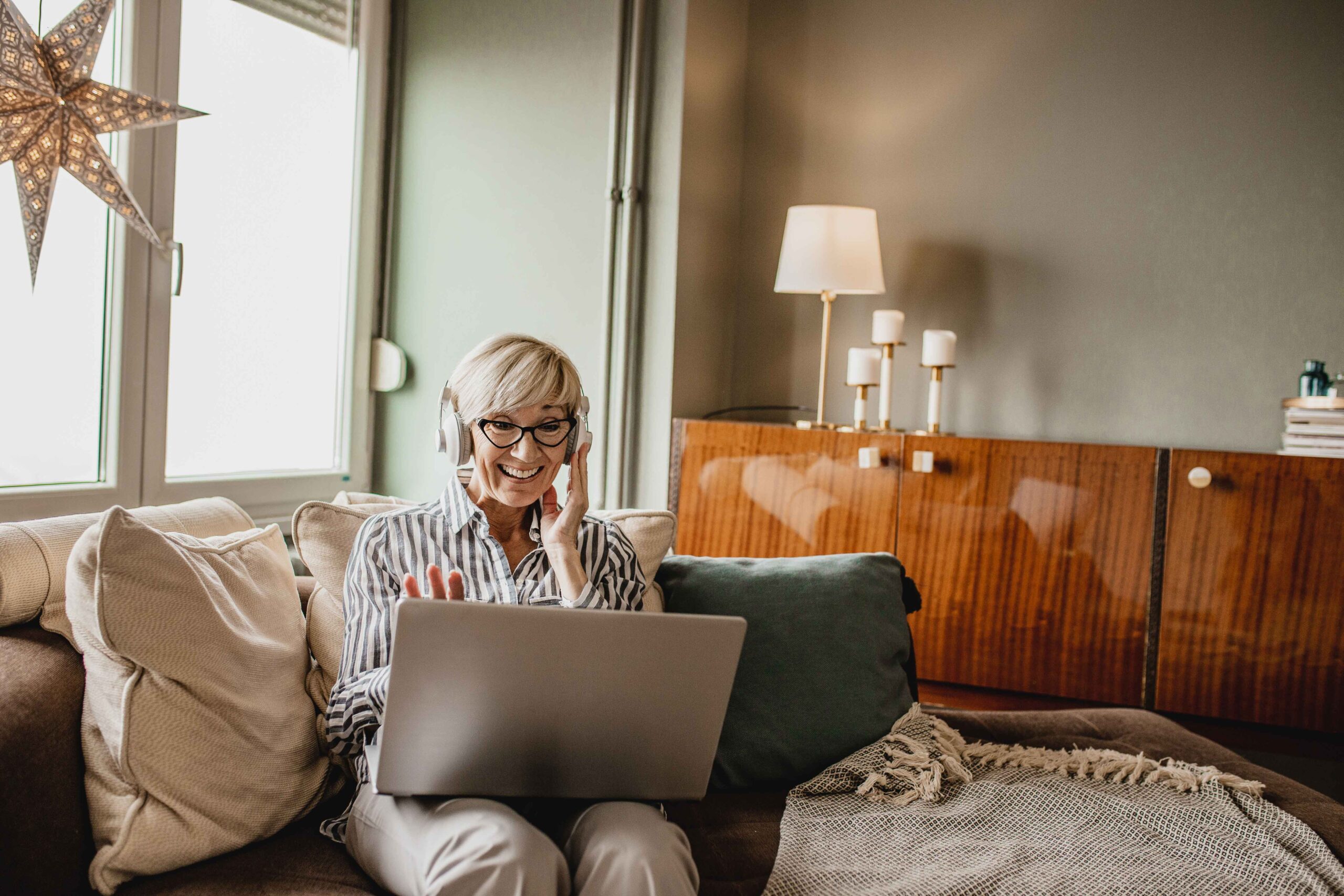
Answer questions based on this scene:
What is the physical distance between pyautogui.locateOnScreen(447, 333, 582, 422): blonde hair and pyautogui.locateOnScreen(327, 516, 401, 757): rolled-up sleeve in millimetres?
227

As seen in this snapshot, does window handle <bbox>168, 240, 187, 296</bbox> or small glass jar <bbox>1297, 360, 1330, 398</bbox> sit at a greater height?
window handle <bbox>168, 240, 187, 296</bbox>

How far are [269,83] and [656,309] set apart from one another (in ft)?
3.93

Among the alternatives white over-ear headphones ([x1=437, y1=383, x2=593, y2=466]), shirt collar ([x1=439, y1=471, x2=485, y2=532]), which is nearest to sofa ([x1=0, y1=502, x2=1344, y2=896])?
shirt collar ([x1=439, y1=471, x2=485, y2=532])

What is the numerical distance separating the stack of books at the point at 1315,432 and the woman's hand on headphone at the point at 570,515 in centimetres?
167

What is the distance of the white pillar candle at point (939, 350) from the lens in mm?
2814

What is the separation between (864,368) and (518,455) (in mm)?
1512

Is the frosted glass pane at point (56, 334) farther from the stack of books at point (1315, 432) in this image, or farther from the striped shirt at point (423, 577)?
the stack of books at point (1315, 432)

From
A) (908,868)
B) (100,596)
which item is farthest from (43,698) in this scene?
(908,868)

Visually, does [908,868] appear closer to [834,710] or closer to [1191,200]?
[834,710]

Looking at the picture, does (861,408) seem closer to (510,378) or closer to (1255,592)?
(1255,592)

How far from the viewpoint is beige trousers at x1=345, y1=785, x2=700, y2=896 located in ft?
3.73

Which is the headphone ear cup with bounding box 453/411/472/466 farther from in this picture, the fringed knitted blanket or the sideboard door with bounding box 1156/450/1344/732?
the sideboard door with bounding box 1156/450/1344/732

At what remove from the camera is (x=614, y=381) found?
3.02m

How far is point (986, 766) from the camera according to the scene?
1.68 meters
